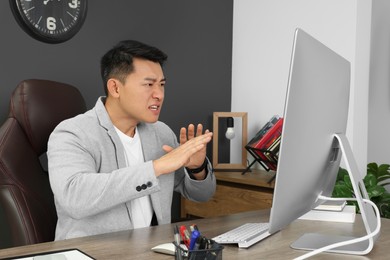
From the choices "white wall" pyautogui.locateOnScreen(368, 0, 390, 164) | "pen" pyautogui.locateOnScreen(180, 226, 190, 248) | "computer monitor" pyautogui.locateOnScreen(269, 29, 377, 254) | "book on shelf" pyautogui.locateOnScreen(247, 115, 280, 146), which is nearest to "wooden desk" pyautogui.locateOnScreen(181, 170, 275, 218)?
"book on shelf" pyautogui.locateOnScreen(247, 115, 280, 146)

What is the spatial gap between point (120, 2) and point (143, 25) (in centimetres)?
20

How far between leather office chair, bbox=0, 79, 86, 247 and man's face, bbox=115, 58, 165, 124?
253 millimetres

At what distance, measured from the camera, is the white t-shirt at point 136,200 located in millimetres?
1826

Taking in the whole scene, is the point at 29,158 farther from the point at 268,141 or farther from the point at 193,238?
the point at 268,141

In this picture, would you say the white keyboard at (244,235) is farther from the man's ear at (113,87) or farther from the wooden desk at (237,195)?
the wooden desk at (237,195)

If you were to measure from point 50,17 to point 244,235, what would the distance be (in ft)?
5.73

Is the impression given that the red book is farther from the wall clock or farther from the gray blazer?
the wall clock

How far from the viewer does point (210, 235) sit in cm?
137

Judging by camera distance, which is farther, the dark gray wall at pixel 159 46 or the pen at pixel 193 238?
the dark gray wall at pixel 159 46

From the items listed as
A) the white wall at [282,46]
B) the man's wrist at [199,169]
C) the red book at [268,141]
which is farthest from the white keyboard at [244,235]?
the white wall at [282,46]

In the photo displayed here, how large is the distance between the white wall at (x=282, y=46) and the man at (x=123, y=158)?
1305 millimetres

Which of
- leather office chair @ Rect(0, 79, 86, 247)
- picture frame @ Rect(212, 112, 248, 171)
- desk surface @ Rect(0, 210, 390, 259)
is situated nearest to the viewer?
desk surface @ Rect(0, 210, 390, 259)

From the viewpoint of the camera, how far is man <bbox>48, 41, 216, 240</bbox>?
1489 millimetres

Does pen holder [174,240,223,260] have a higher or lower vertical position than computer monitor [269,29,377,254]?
lower
